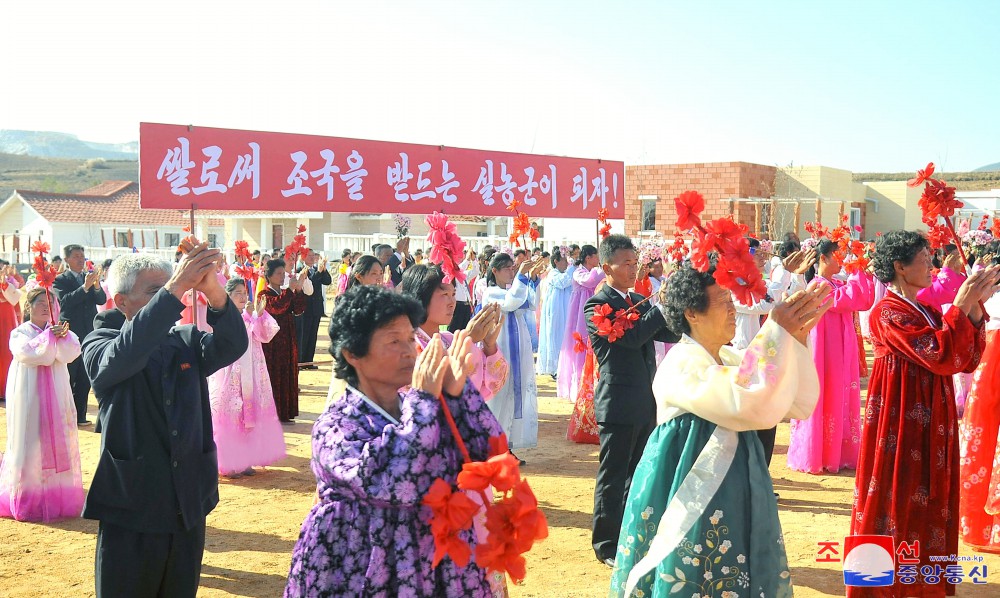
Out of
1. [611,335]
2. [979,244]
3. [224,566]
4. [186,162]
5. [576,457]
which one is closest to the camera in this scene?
[611,335]

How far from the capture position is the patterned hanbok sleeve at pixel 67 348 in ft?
20.6

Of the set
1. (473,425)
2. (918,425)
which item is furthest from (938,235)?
(473,425)

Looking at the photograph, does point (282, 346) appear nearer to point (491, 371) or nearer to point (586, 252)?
point (586, 252)

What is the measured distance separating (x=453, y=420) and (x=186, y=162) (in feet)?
18.6

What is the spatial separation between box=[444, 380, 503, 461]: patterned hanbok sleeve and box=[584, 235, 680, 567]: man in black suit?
243cm

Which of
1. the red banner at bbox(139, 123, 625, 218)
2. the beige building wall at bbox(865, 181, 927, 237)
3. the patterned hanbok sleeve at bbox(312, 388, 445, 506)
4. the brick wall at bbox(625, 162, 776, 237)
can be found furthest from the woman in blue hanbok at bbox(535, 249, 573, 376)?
the beige building wall at bbox(865, 181, 927, 237)

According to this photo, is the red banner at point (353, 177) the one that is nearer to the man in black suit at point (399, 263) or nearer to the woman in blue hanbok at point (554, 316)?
the woman in blue hanbok at point (554, 316)

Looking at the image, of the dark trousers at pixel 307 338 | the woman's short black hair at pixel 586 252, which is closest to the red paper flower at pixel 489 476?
the woman's short black hair at pixel 586 252

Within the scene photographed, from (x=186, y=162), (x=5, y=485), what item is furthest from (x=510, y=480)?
(x=186, y=162)

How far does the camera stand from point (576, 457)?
8.07 meters

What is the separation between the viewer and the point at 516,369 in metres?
7.88

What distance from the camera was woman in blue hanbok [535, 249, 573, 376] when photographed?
12289mm

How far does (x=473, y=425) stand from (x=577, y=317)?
338 inches

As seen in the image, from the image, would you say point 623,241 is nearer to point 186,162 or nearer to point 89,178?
point 186,162
